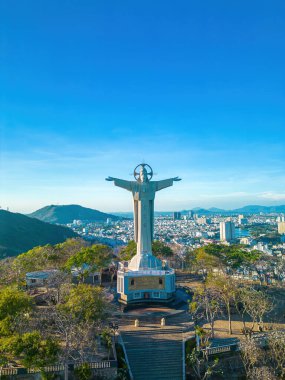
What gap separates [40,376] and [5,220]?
95217 mm

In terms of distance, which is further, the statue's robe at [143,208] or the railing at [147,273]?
the statue's robe at [143,208]

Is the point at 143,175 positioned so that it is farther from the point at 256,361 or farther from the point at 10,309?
the point at 256,361

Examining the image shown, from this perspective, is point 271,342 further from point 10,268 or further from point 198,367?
point 10,268

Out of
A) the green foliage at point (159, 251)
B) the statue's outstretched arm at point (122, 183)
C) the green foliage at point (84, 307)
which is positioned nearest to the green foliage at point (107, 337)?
the green foliage at point (84, 307)

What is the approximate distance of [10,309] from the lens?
47.9ft

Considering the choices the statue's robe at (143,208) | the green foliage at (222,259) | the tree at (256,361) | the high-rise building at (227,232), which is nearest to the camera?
the tree at (256,361)

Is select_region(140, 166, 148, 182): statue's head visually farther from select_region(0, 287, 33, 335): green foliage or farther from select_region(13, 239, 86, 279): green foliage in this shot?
select_region(0, 287, 33, 335): green foliage

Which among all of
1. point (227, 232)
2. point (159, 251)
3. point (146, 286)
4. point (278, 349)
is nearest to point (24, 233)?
point (159, 251)

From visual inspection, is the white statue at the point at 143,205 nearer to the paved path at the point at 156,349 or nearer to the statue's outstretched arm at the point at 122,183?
the statue's outstretched arm at the point at 122,183

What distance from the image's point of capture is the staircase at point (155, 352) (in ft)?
52.2

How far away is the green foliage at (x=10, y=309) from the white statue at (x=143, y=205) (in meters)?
12.0

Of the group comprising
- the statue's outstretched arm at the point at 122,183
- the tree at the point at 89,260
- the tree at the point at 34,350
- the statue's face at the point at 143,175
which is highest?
the statue's face at the point at 143,175

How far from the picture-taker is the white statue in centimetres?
2634

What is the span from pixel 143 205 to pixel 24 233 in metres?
82.0
